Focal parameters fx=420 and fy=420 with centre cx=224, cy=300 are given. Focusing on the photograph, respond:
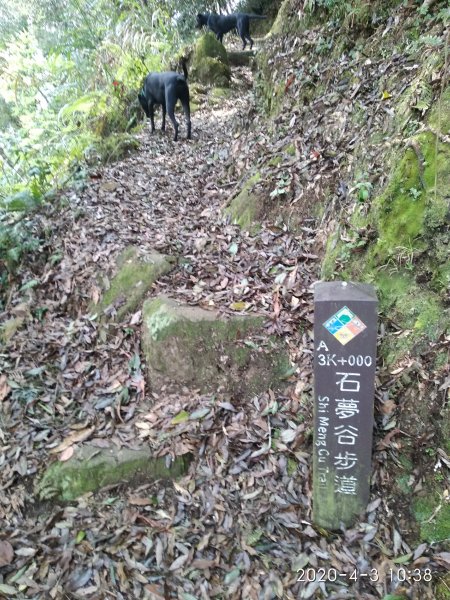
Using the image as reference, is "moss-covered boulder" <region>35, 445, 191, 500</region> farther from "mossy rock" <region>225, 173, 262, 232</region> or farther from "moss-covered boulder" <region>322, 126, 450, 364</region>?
"mossy rock" <region>225, 173, 262, 232</region>

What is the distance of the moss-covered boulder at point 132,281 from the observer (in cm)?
485

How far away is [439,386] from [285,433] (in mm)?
1260

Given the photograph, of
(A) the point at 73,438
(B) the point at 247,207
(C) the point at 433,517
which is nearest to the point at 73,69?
(B) the point at 247,207

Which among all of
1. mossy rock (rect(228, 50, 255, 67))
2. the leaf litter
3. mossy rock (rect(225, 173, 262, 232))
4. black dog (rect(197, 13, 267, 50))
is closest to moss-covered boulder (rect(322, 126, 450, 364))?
the leaf litter

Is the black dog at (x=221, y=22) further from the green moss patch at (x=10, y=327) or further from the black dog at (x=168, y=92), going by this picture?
the green moss patch at (x=10, y=327)

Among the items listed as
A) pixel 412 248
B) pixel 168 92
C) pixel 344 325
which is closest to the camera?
pixel 344 325

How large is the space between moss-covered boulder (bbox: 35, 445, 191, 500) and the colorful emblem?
189cm

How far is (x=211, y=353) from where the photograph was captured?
4.06 meters

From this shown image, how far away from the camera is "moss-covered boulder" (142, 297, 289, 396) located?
3.94m

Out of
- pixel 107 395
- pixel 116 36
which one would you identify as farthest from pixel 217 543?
pixel 116 36

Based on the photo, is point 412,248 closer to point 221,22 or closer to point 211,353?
point 211,353

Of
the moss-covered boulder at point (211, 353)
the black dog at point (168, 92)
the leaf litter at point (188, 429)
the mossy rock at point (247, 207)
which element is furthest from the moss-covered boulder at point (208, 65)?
the moss-covered boulder at point (211, 353)

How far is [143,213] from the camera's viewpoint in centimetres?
644

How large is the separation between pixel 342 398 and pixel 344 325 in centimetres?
50
